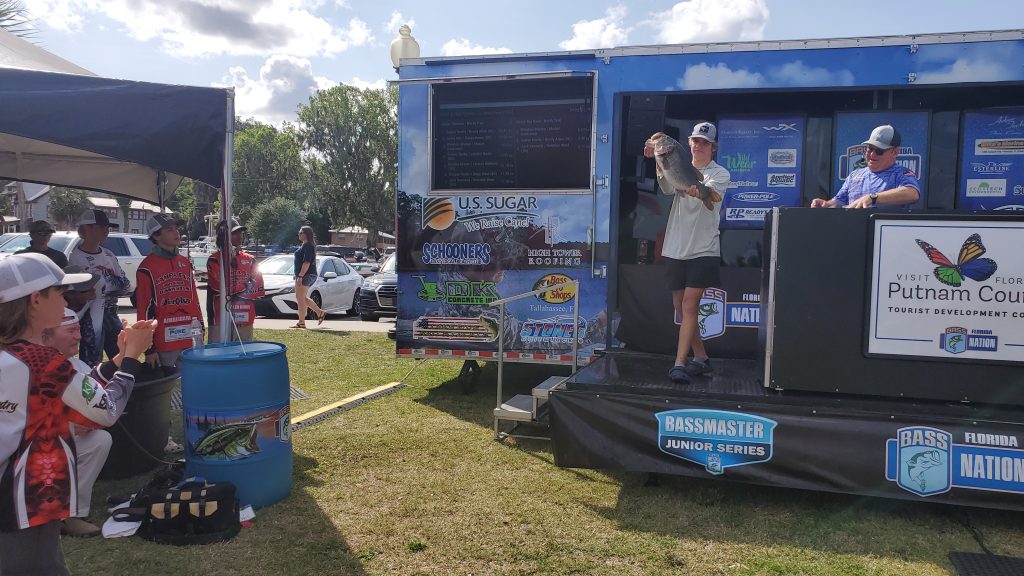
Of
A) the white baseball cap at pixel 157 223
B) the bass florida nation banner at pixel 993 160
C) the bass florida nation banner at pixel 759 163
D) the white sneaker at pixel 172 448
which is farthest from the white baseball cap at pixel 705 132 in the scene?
the white sneaker at pixel 172 448

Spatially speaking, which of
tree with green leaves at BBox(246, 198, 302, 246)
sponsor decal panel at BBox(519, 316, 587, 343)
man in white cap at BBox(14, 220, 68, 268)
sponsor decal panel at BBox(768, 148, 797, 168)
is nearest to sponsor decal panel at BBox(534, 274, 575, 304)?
sponsor decal panel at BBox(519, 316, 587, 343)

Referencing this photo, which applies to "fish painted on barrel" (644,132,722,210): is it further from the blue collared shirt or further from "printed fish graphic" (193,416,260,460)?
"printed fish graphic" (193,416,260,460)

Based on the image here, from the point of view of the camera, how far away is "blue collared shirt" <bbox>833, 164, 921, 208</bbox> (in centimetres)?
427

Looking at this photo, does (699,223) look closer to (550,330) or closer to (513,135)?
(550,330)

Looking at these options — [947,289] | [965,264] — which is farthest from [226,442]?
[965,264]

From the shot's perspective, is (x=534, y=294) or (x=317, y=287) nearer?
(x=534, y=294)

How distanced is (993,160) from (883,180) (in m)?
1.87

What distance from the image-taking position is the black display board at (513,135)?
5.74 meters

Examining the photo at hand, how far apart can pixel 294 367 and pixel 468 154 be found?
396cm

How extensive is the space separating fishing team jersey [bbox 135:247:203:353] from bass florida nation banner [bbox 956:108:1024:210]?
6196 mm

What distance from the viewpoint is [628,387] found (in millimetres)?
4352

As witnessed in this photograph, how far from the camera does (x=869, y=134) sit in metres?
5.59

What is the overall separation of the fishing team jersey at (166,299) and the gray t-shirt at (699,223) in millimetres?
3626

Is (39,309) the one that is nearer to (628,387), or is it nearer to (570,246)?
(628,387)
